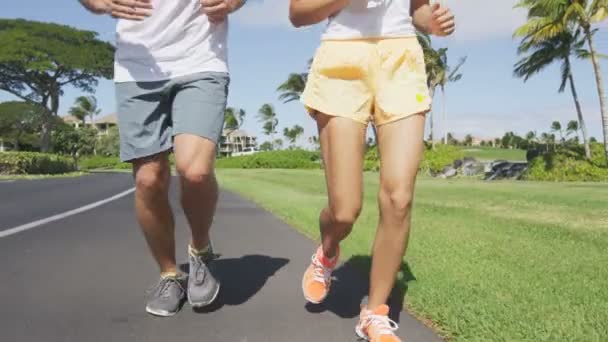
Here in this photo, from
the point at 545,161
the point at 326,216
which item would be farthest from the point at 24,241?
the point at 545,161

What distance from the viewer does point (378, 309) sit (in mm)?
2744

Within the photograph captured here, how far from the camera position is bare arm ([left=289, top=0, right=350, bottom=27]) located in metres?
2.86

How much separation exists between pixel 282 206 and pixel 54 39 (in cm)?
4548

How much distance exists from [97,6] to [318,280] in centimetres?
185

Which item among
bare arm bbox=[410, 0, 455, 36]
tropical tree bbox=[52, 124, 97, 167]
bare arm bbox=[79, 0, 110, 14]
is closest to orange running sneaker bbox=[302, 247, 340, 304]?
bare arm bbox=[410, 0, 455, 36]

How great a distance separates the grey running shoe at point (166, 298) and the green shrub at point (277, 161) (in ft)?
178

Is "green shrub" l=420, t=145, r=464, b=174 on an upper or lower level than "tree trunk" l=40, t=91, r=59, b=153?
lower

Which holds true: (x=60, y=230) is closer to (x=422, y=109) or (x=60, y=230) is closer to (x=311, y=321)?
Answer: (x=311, y=321)

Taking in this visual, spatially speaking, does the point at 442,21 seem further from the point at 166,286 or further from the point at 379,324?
the point at 166,286

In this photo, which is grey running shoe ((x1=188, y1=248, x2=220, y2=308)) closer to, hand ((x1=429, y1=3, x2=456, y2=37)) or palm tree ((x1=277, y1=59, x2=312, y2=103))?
hand ((x1=429, y1=3, x2=456, y2=37))

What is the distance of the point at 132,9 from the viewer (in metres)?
3.08

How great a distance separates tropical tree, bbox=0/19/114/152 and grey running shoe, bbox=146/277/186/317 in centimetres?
4855

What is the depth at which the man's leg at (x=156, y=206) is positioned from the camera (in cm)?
318

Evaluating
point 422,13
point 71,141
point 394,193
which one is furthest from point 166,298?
point 71,141
